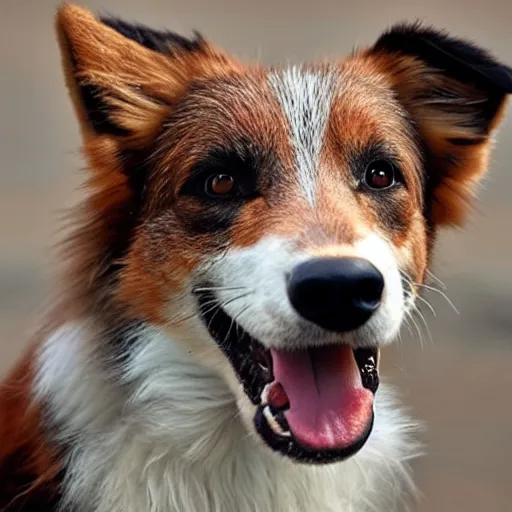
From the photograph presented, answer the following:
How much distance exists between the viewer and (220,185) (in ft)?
11.0

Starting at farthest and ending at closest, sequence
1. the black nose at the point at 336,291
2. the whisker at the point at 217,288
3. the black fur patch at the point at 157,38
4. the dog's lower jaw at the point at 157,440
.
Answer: the black fur patch at the point at 157,38 → the dog's lower jaw at the point at 157,440 → the whisker at the point at 217,288 → the black nose at the point at 336,291

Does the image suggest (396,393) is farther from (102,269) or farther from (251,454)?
(102,269)

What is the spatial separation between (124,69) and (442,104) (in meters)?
1.10

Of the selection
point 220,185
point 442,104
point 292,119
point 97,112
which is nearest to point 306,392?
point 220,185

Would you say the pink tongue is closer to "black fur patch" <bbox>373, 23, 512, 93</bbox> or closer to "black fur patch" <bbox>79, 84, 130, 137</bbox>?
"black fur patch" <bbox>79, 84, 130, 137</bbox>

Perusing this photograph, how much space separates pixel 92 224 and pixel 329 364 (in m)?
0.89

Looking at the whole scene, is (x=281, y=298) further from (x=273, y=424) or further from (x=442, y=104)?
(x=442, y=104)

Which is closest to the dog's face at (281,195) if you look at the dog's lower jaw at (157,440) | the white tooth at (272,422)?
the white tooth at (272,422)

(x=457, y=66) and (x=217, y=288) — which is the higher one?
(x=457, y=66)

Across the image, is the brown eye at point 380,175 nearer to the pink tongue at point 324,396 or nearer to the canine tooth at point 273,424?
the pink tongue at point 324,396

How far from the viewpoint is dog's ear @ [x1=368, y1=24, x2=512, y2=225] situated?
3.79 meters

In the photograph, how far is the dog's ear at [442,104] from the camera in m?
3.79

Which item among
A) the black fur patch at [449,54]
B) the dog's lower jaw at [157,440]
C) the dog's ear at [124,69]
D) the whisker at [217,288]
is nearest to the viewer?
the whisker at [217,288]

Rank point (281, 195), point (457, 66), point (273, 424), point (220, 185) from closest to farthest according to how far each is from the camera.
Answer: point (273, 424)
point (281, 195)
point (220, 185)
point (457, 66)
